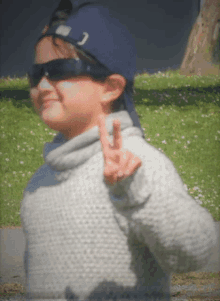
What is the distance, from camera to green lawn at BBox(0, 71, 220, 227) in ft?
5.80

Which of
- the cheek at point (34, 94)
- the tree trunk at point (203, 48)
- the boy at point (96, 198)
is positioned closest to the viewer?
the boy at point (96, 198)

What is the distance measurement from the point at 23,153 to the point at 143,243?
1068 mm

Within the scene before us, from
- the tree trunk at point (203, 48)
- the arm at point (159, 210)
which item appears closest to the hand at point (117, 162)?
the arm at point (159, 210)

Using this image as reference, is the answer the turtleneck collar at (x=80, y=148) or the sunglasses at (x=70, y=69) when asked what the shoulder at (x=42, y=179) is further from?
the sunglasses at (x=70, y=69)

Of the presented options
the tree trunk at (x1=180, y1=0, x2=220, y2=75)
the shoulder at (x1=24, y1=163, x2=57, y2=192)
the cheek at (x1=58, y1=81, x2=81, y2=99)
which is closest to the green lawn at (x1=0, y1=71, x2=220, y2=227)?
the tree trunk at (x1=180, y1=0, x2=220, y2=75)

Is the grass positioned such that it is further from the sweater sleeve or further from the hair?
the hair

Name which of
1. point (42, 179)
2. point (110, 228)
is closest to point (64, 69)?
point (42, 179)

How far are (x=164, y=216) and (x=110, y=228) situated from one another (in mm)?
196

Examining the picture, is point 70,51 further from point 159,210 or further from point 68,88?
point 159,210

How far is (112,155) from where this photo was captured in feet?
2.86

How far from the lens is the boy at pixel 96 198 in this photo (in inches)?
Result: 38.3

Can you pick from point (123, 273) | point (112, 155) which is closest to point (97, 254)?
point (123, 273)

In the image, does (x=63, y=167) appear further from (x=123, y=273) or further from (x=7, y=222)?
(x=7, y=222)

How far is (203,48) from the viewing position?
70.2 inches
